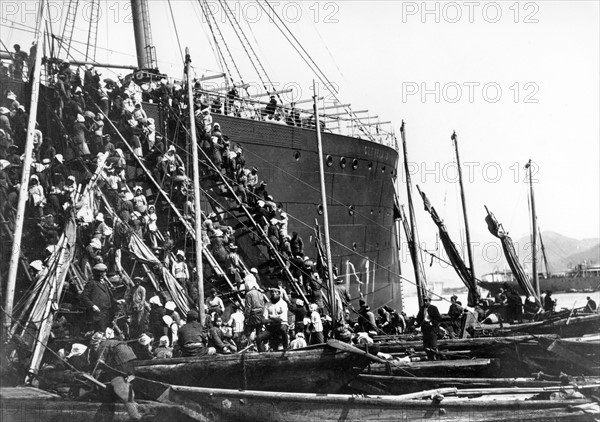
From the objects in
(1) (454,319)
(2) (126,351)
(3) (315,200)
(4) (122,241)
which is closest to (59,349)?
(2) (126,351)

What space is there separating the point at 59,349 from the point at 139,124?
712 centimetres

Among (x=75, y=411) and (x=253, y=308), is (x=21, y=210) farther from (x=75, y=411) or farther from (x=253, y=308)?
(x=253, y=308)

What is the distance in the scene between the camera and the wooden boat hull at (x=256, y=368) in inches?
352

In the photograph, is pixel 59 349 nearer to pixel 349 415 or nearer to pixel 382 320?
pixel 349 415

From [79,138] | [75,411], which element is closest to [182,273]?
[79,138]

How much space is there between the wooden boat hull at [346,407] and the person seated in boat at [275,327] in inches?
114

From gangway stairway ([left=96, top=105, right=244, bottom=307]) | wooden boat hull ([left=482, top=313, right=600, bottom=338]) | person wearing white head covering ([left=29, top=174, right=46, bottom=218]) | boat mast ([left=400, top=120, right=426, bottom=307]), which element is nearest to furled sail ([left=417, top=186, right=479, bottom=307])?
boat mast ([left=400, top=120, right=426, bottom=307])

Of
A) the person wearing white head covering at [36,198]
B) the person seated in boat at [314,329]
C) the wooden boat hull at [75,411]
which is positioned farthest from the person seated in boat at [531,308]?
the person wearing white head covering at [36,198]

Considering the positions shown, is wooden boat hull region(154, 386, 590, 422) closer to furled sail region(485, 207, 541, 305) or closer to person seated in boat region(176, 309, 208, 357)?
person seated in boat region(176, 309, 208, 357)

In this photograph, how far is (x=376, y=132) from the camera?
28000 mm

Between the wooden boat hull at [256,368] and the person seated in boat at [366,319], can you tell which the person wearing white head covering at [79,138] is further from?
the person seated in boat at [366,319]

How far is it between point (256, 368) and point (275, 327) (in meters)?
2.29

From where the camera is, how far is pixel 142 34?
2162cm

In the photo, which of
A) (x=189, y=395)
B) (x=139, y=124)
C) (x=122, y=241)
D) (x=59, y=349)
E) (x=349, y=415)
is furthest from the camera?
(x=139, y=124)
